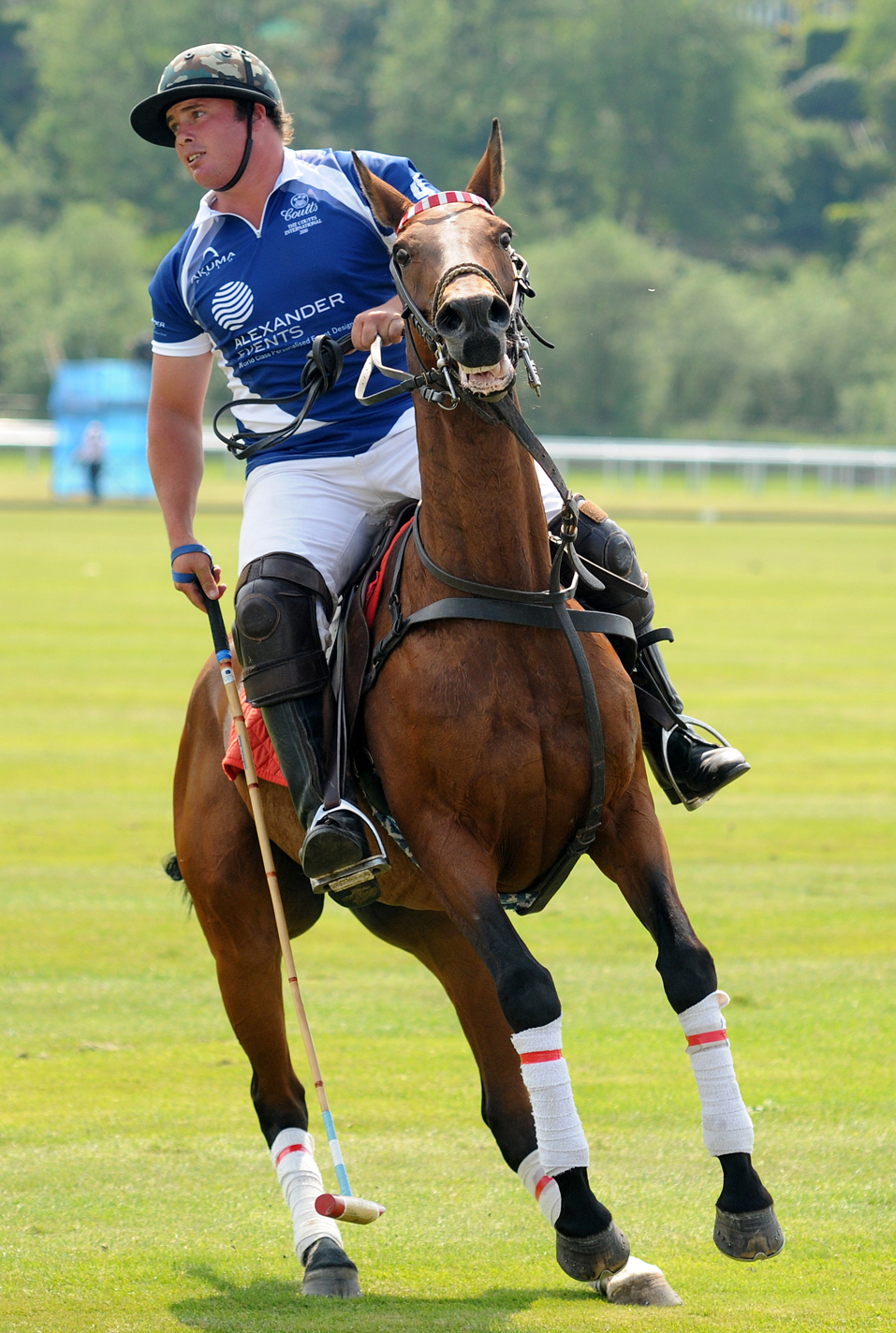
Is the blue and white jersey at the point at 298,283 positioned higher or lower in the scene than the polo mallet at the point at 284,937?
higher

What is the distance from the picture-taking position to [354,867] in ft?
16.2

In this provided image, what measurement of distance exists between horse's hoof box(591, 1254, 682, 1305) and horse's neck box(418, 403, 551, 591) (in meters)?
1.90

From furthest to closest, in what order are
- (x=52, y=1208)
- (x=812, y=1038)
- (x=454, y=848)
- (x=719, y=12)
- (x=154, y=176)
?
(x=719, y=12) → (x=154, y=176) → (x=812, y=1038) → (x=52, y=1208) → (x=454, y=848)

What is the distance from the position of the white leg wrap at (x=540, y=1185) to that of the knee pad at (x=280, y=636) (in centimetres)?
150

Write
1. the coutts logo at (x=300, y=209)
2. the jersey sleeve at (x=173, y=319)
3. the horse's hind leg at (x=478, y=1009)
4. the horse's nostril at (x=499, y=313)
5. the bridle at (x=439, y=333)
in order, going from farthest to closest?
1. the horse's hind leg at (x=478, y=1009)
2. the jersey sleeve at (x=173, y=319)
3. the coutts logo at (x=300, y=209)
4. the bridle at (x=439, y=333)
5. the horse's nostril at (x=499, y=313)

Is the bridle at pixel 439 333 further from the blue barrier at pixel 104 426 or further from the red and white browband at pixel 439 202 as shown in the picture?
the blue barrier at pixel 104 426

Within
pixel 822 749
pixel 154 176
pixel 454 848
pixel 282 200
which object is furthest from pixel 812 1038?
pixel 154 176

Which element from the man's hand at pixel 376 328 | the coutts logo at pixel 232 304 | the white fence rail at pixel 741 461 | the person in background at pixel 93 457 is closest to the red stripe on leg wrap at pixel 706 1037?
the man's hand at pixel 376 328

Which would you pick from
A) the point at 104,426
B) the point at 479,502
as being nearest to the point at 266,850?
the point at 479,502

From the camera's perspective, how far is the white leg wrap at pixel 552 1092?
4551mm

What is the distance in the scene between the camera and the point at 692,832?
477 inches

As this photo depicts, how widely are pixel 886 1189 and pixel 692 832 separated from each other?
6155 mm

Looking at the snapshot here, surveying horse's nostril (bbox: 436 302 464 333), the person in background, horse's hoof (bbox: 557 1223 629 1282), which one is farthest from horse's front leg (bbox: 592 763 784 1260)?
the person in background

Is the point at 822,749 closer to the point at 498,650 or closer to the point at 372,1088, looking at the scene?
the point at 372,1088
